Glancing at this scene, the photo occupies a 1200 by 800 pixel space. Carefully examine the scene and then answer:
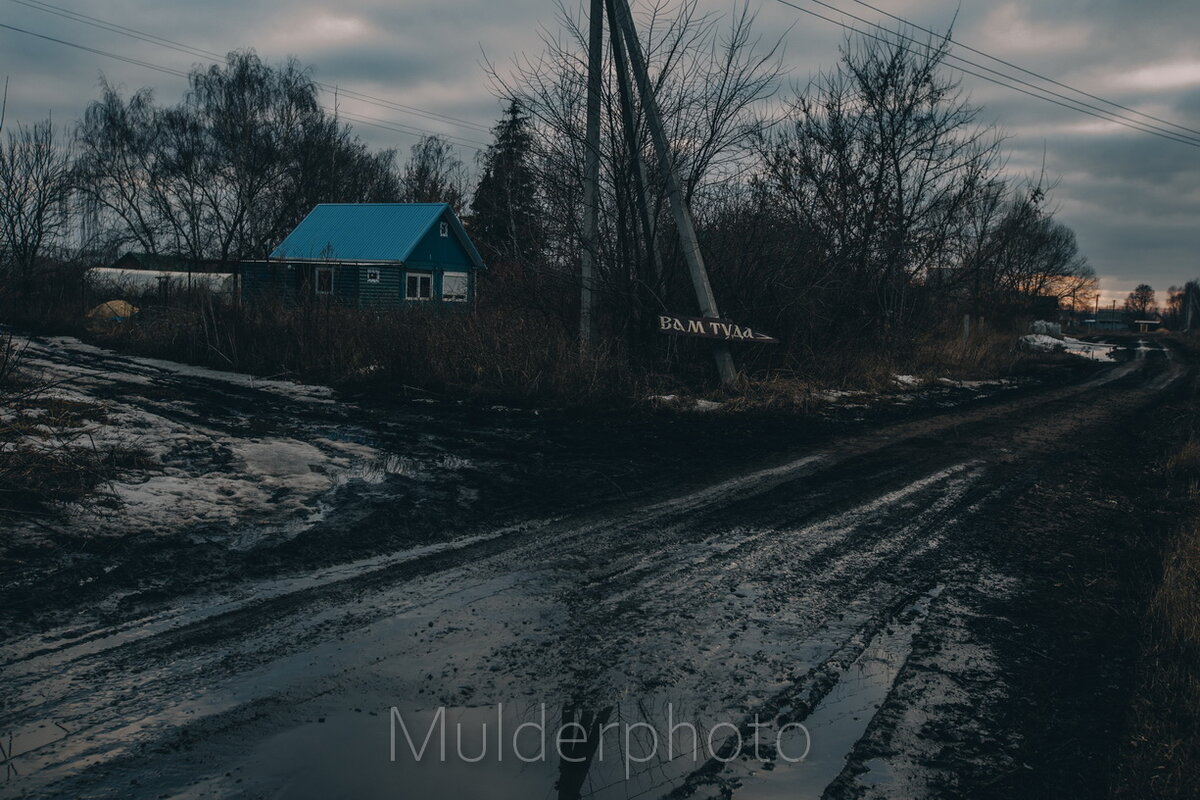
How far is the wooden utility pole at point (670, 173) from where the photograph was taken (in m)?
11.5

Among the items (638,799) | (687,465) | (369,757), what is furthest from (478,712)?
(687,465)

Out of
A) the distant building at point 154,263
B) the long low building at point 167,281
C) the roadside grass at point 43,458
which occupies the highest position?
the distant building at point 154,263

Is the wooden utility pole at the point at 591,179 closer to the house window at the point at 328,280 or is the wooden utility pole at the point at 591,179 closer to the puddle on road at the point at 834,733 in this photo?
the house window at the point at 328,280

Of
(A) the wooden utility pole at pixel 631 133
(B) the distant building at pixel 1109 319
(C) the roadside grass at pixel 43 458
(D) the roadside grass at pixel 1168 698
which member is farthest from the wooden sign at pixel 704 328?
(B) the distant building at pixel 1109 319

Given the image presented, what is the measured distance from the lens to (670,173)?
38.6ft

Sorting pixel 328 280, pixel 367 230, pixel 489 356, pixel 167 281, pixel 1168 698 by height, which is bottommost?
pixel 1168 698

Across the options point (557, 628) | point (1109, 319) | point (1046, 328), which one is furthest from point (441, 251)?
point (1109, 319)

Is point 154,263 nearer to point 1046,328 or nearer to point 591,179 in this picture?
point 591,179

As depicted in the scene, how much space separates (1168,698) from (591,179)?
995cm

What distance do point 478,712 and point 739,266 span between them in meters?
11.1

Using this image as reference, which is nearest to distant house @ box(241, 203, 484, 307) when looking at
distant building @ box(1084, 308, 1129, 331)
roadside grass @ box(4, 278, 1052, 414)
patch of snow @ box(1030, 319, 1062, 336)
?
roadside grass @ box(4, 278, 1052, 414)

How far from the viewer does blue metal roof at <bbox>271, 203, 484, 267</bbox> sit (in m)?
37.8

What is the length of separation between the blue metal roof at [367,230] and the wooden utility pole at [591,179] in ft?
86.7

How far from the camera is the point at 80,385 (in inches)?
423
